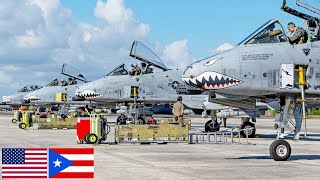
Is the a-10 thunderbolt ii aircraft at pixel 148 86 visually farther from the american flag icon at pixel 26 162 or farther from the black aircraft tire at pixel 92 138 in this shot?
the american flag icon at pixel 26 162

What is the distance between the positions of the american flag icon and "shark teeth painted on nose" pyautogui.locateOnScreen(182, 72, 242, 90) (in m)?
6.64

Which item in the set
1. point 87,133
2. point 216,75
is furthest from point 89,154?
point 87,133

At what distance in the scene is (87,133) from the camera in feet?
64.5

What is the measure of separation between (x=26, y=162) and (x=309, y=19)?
10.6 m

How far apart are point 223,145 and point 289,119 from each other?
218 inches

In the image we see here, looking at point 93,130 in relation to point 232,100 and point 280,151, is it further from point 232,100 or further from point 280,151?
point 280,151

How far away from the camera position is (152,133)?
2034cm

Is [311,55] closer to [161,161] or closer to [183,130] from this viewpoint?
[161,161]

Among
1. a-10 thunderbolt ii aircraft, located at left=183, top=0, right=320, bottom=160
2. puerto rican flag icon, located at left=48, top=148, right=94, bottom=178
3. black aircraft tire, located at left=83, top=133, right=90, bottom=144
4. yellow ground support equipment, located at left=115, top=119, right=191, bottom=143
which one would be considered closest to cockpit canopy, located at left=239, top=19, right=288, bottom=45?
a-10 thunderbolt ii aircraft, located at left=183, top=0, right=320, bottom=160

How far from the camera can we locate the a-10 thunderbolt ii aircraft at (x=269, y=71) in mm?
14062

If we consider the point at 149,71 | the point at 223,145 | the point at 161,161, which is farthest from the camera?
the point at 149,71

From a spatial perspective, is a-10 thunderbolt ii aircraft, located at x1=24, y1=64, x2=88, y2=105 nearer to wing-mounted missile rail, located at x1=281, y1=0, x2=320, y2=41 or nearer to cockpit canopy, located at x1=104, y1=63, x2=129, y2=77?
cockpit canopy, located at x1=104, y1=63, x2=129, y2=77

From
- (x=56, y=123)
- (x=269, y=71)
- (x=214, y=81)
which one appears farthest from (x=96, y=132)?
(x=56, y=123)

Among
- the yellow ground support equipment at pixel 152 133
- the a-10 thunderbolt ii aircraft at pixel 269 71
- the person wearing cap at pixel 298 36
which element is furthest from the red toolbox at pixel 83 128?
the person wearing cap at pixel 298 36
